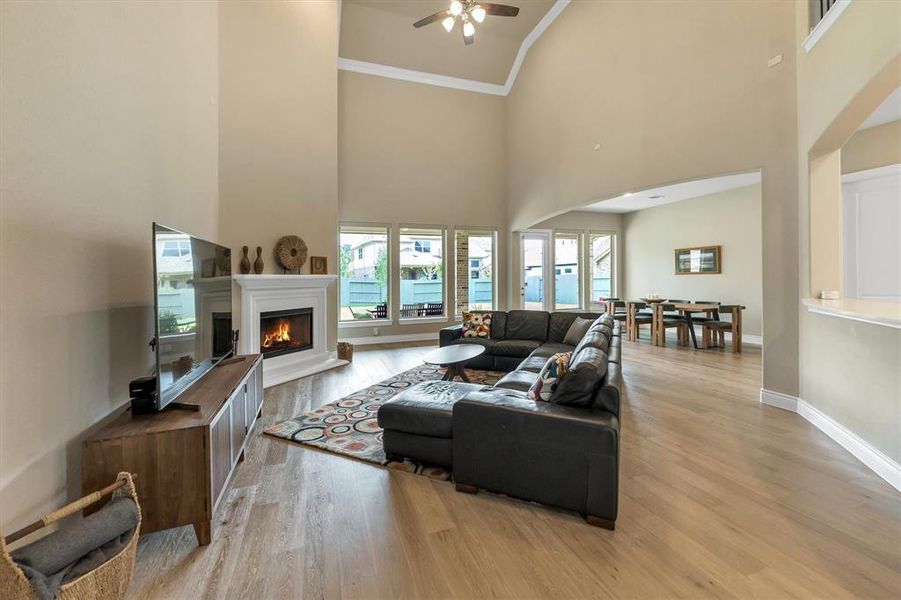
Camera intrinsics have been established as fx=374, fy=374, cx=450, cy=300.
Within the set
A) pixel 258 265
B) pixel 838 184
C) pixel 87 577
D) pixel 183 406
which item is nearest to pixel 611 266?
pixel 838 184

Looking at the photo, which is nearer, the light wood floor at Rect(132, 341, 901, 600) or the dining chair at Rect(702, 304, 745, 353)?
the light wood floor at Rect(132, 341, 901, 600)

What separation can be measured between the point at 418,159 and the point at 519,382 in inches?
235

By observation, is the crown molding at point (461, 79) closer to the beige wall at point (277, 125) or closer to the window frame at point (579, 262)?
the beige wall at point (277, 125)

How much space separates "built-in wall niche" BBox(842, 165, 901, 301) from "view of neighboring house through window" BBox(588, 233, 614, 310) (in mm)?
5029

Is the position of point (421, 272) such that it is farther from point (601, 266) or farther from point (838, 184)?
point (838, 184)

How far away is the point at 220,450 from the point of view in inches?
80.7

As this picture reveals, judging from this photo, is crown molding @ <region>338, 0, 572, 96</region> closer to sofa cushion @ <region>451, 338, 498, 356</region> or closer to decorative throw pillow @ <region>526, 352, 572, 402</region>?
sofa cushion @ <region>451, 338, 498, 356</region>

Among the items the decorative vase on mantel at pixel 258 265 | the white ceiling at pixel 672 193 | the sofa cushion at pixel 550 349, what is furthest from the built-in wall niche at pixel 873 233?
the decorative vase on mantel at pixel 258 265

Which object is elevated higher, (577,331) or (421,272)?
(421,272)

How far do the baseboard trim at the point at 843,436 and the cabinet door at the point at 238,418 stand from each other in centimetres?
411

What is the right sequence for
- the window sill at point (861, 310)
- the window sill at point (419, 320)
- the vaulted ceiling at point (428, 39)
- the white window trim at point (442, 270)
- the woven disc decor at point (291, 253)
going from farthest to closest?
the window sill at point (419, 320) < the white window trim at point (442, 270) < the vaulted ceiling at point (428, 39) < the woven disc decor at point (291, 253) < the window sill at point (861, 310)

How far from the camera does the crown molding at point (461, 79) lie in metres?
6.78

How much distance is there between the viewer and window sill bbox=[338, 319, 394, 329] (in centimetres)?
744

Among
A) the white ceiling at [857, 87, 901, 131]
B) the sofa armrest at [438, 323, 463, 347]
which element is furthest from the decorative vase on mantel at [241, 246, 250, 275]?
the white ceiling at [857, 87, 901, 131]
